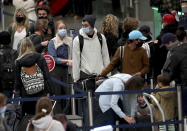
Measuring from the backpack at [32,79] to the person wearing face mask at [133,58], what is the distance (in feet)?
3.81

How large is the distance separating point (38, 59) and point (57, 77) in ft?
8.20

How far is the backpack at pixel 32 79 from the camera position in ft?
46.5

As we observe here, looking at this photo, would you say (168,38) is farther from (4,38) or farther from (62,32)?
(4,38)


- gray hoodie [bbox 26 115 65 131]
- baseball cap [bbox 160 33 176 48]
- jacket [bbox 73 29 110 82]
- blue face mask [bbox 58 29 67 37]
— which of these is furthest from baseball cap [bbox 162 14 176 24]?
gray hoodie [bbox 26 115 65 131]

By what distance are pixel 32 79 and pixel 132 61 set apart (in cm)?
181

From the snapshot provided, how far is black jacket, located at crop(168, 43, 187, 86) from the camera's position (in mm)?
14031

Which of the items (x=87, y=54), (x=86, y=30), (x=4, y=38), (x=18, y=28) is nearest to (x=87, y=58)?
(x=87, y=54)

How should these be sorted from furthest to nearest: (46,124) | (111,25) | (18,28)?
(18,28)
(111,25)
(46,124)

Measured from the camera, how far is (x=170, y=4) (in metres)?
19.4

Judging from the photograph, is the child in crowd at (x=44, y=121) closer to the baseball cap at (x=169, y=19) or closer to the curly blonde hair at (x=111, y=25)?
the curly blonde hair at (x=111, y=25)

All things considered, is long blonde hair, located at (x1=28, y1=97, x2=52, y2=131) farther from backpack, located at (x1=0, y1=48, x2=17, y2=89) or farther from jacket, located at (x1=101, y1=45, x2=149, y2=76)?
backpack, located at (x1=0, y1=48, x2=17, y2=89)

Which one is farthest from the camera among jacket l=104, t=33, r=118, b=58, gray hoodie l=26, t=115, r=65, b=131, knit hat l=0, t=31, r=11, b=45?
jacket l=104, t=33, r=118, b=58

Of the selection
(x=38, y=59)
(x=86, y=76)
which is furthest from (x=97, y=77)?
(x=38, y=59)

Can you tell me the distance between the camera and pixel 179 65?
14.1 metres
